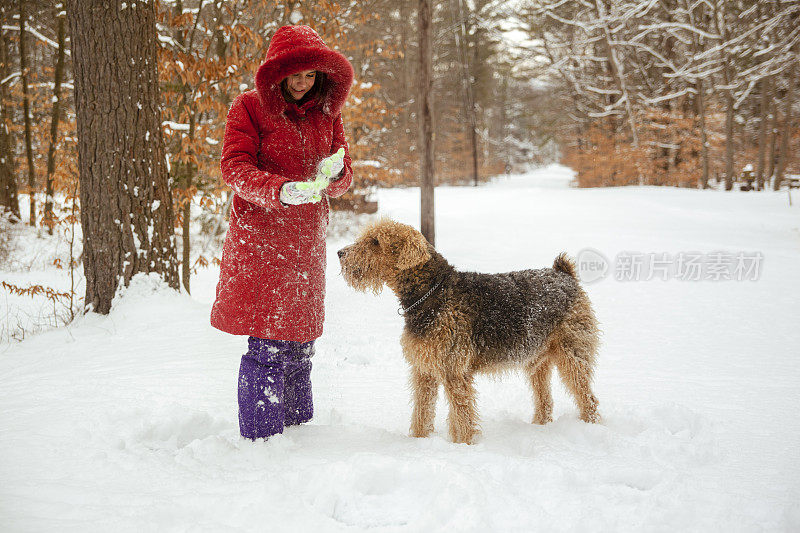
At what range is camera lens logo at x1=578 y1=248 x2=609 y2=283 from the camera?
26.2ft

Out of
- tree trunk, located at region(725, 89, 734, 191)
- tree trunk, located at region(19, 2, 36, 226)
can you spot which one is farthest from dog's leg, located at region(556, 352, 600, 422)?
tree trunk, located at region(725, 89, 734, 191)

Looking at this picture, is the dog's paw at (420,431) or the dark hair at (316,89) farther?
the dog's paw at (420,431)

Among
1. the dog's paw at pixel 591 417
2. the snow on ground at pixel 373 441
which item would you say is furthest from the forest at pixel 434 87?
the dog's paw at pixel 591 417

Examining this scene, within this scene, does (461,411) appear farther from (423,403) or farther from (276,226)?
(276,226)

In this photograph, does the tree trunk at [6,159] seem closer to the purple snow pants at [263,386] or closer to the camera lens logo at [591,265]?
the purple snow pants at [263,386]

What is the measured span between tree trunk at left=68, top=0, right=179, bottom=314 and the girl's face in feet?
8.32

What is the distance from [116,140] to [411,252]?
126 inches

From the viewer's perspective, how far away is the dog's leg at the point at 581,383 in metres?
3.09

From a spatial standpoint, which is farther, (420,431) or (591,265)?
(591,265)

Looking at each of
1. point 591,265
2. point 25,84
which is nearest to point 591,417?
point 591,265

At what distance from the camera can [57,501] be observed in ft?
6.25

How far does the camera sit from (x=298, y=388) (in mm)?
2861

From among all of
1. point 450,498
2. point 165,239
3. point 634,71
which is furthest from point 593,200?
point 450,498

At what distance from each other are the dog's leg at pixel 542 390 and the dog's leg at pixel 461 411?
67 centimetres
